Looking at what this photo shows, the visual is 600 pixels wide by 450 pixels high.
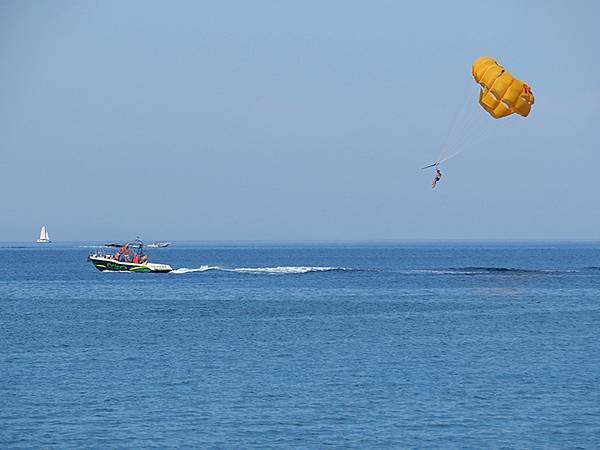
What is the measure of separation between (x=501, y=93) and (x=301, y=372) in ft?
101

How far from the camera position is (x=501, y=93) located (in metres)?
72.1

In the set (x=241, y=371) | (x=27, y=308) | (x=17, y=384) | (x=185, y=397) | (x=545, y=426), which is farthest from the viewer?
(x=27, y=308)

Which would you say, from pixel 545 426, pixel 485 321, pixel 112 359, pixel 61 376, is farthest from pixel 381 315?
pixel 545 426

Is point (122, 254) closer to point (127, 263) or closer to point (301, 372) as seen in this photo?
Result: point (127, 263)

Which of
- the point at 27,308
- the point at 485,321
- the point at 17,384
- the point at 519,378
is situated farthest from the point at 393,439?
the point at 27,308

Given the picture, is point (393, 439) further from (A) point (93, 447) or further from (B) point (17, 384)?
(B) point (17, 384)

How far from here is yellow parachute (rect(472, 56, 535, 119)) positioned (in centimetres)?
7194

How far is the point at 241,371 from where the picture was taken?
1948 inches

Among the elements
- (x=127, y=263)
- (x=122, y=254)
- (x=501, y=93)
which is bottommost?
(x=127, y=263)

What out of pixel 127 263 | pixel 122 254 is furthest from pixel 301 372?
pixel 122 254

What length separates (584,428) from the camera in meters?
36.9

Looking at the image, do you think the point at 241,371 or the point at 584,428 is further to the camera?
the point at 241,371

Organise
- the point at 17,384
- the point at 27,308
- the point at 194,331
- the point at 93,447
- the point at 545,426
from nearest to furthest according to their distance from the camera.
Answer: the point at 93,447 < the point at 545,426 < the point at 17,384 < the point at 194,331 < the point at 27,308

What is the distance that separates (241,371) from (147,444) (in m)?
14.3
